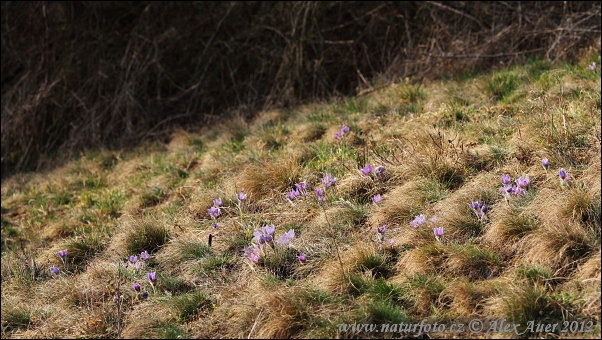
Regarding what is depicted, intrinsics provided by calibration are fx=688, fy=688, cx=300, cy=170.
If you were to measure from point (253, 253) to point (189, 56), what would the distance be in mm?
5678

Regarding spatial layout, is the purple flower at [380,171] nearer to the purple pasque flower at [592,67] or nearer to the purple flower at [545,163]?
the purple flower at [545,163]

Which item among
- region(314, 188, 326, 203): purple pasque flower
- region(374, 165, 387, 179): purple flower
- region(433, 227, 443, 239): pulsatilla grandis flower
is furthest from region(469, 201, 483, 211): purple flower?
region(314, 188, 326, 203): purple pasque flower

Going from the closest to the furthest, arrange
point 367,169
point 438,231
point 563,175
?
point 438,231
point 563,175
point 367,169

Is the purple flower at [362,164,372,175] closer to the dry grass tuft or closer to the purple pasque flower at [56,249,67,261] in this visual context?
the dry grass tuft

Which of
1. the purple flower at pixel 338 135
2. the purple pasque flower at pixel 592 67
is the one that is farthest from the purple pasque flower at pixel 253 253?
the purple pasque flower at pixel 592 67

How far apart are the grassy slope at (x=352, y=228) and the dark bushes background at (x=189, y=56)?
178 cm

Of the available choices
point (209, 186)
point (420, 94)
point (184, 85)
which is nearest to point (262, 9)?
point (184, 85)

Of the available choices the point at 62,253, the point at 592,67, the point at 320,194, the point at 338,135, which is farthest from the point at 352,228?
the point at 592,67

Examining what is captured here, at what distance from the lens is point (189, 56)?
9000mm

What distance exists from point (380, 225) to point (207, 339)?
1.24 meters

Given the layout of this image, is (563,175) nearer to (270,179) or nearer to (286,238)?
(286,238)

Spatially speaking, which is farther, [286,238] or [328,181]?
[328,181]

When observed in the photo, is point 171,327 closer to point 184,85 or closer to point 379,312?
point 379,312

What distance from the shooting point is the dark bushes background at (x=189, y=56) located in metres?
7.90
